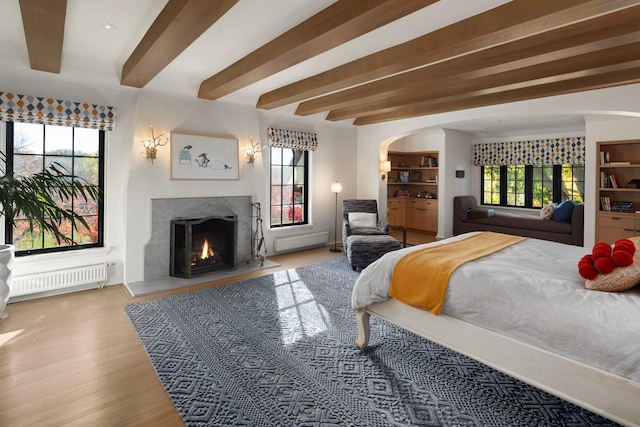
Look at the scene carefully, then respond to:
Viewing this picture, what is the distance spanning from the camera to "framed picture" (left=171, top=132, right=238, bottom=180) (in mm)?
4457

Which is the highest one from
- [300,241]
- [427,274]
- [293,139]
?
[293,139]

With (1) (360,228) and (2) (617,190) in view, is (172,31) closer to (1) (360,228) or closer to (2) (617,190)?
(1) (360,228)

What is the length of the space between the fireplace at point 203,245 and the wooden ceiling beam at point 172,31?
6.44 feet

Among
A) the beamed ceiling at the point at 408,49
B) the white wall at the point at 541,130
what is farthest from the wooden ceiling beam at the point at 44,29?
the white wall at the point at 541,130

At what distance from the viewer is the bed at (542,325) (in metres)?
1.56

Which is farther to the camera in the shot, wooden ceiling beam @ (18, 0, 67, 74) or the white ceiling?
the white ceiling

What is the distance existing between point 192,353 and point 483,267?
2195 mm

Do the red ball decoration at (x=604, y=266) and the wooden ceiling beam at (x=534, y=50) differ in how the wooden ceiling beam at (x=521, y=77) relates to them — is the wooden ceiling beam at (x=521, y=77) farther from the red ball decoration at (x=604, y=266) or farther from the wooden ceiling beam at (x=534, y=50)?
the red ball decoration at (x=604, y=266)

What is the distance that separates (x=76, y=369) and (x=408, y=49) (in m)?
3.56

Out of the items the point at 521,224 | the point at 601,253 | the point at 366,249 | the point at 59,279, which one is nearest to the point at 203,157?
the point at 59,279

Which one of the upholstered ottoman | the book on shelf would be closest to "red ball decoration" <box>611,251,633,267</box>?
the upholstered ottoman

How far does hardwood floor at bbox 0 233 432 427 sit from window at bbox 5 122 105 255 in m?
0.68

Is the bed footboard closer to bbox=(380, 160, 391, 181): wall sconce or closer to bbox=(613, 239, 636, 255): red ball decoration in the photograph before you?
bbox=(613, 239, 636, 255): red ball decoration

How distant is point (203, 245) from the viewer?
477 cm
